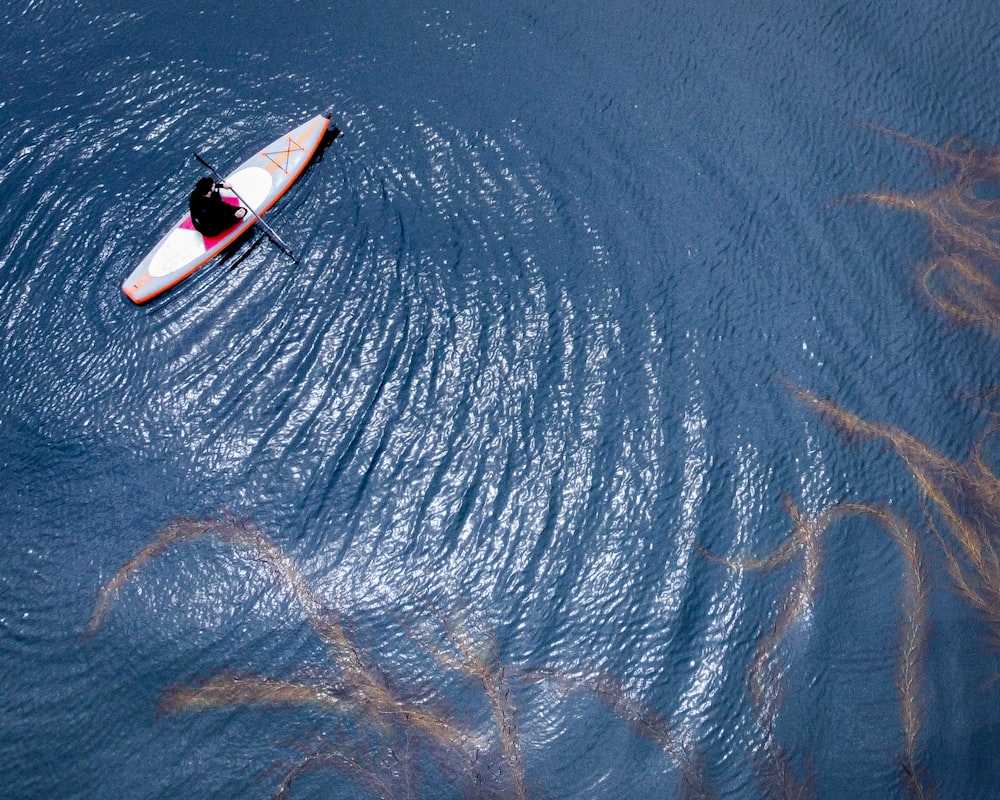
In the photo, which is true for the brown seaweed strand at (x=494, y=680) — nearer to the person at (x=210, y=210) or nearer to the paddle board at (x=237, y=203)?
the paddle board at (x=237, y=203)

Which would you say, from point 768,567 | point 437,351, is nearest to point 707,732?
point 768,567

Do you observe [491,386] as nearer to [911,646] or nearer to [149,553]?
[149,553]

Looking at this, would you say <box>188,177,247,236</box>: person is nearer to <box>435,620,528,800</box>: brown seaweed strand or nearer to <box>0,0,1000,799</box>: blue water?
<box>0,0,1000,799</box>: blue water

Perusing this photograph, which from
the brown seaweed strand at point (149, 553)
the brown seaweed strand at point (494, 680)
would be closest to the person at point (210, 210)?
the brown seaweed strand at point (149, 553)

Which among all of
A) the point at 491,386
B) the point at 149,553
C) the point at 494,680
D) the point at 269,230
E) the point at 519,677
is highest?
the point at 269,230

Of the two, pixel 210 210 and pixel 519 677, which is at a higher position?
pixel 210 210

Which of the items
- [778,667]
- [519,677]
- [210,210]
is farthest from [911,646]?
[210,210]
